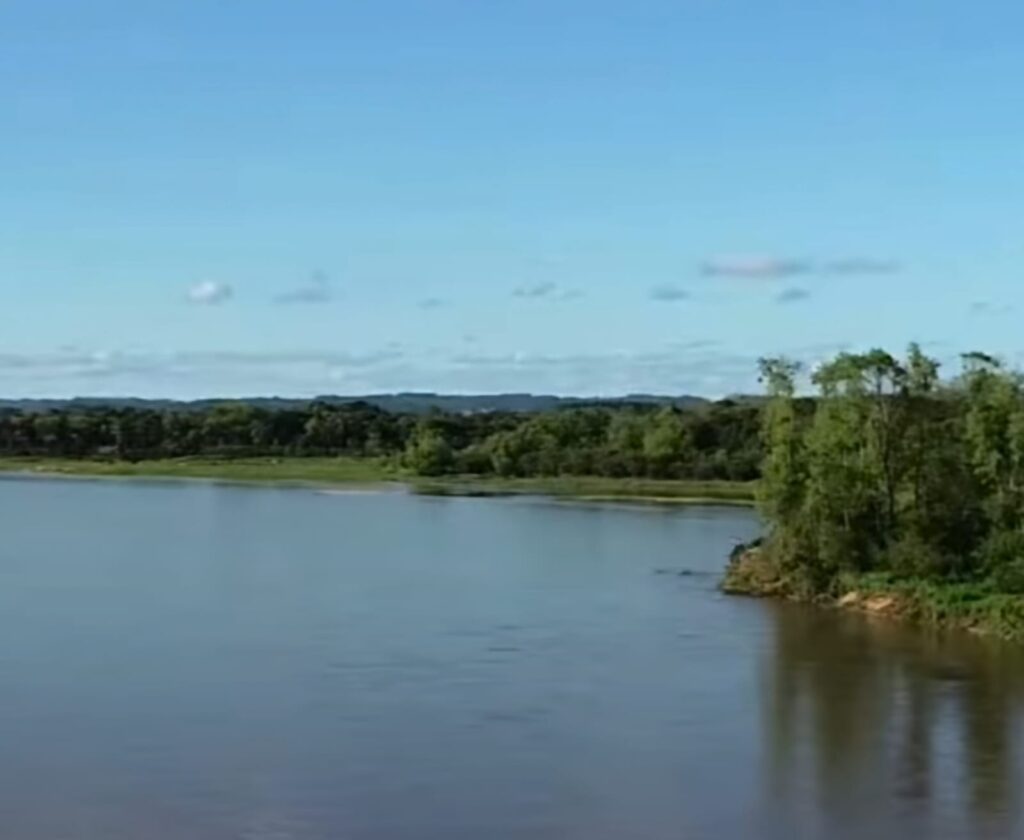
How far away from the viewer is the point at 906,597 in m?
33.4

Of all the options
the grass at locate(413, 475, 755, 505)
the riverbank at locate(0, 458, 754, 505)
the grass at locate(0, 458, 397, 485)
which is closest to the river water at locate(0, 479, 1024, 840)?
the grass at locate(413, 475, 755, 505)

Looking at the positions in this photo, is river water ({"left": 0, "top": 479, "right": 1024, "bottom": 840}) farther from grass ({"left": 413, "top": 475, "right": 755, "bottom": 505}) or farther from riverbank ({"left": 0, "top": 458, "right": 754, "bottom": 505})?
riverbank ({"left": 0, "top": 458, "right": 754, "bottom": 505})

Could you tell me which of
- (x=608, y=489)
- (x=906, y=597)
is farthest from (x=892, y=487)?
(x=608, y=489)

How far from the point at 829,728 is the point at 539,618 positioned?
10.2 m

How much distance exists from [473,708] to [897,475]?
1547 centimetres

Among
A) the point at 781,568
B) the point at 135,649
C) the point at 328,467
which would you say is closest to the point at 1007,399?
the point at 781,568

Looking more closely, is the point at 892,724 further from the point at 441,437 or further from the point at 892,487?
the point at 441,437

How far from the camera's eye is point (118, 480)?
8725 cm

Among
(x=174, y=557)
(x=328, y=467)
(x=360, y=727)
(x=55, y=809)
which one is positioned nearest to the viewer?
(x=55, y=809)

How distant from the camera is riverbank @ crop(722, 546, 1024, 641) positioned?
30812 mm

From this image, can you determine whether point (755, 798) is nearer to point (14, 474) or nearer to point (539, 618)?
point (539, 618)

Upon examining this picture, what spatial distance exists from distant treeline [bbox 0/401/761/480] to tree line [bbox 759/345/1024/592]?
34.5 meters

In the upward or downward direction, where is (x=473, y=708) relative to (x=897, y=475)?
downward

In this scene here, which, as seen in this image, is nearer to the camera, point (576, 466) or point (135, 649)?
point (135, 649)
